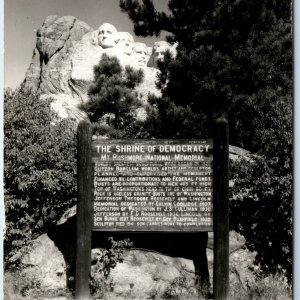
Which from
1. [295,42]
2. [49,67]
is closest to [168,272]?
[295,42]

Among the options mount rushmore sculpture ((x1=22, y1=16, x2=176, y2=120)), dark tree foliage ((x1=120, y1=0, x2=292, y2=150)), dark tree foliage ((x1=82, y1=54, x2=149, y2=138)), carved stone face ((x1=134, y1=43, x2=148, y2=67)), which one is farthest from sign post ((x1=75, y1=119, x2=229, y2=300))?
carved stone face ((x1=134, y1=43, x2=148, y2=67))

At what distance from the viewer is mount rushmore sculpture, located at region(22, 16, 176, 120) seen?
1126 inches

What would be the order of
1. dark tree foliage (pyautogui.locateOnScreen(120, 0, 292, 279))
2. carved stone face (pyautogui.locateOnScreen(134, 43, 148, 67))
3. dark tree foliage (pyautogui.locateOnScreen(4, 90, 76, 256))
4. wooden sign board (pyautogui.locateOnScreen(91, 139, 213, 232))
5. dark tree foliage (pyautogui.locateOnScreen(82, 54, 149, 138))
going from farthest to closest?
carved stone face (pyautogui.locateOnScreen(134, 43, 148, 67))
dark tree foliage (pyautogui.locateOnScreen(82, 54, 149, 138))
dark tree foliage (pyautogui.locateOnScreen(120, 0, 292, 279))
dark tree foliage (pyautogui.locateOnScreen(4, 90, 76, 256))
wooden sign board (pyautogui.locateOnScreen(91, 139, 213, 232))

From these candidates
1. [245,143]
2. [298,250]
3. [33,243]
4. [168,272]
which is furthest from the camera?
[245,143]

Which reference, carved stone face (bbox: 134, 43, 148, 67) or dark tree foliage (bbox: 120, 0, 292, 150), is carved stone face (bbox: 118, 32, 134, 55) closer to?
carved stone face (bbox: 134, 43, 148, 67)

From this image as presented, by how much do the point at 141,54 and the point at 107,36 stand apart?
8.13 feet

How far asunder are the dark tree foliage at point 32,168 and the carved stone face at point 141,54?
2223 cm

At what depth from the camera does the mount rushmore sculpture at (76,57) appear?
28609 mm

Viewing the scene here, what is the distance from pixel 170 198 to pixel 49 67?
37.5 meters

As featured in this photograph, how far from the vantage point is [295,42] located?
682cm

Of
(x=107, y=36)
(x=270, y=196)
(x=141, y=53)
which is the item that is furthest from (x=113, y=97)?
(x=107, y=36)

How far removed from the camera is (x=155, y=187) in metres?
7.35

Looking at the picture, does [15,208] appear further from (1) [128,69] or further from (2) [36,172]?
(1) [128,69]

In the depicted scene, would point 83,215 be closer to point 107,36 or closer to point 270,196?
point 270,196
